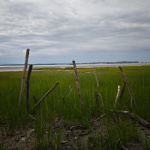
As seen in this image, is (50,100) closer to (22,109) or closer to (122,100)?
(22,109)

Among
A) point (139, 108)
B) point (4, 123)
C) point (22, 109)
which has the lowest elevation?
point (4, 123)

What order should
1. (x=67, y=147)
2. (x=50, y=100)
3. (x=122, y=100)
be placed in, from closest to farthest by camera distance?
(x=67, y=147)
(x=122, y=100)
(x=50, y=100)

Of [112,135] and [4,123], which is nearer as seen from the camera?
[112,135]

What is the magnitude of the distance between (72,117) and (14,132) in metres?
1.39

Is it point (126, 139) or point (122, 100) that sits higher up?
point (122, 100)

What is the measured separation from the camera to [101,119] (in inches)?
141

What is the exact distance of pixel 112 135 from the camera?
251cm

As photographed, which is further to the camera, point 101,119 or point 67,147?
point 101,119

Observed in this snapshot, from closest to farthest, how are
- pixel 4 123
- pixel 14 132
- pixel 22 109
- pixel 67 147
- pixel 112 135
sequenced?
pixel 112 135
pixel 67 147
pixel 14 132
pixel 4 123
pixel 22 109

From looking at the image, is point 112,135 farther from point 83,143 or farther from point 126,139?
point 83,143

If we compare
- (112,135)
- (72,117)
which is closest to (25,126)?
(72,117)

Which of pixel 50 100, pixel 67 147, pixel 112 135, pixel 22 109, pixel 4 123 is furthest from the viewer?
pixel 50 100

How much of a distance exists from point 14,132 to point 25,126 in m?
0.33

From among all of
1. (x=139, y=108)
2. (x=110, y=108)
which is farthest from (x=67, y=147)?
(x=139, y=108)
